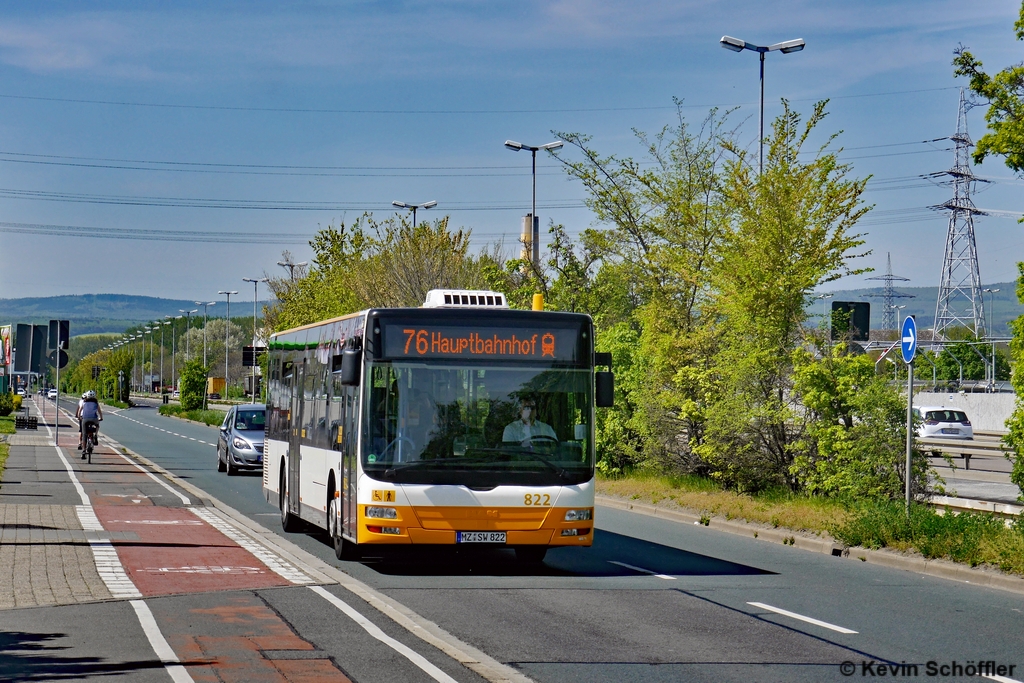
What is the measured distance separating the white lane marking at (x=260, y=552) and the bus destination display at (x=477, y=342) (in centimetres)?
253

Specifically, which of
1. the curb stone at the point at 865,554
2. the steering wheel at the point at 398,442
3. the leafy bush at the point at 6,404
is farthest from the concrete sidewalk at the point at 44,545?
the leafy bush at the point at 6,404

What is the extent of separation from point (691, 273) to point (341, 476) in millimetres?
11837

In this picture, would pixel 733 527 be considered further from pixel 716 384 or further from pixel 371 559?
pixel 371 559

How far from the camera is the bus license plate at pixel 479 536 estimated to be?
1368 cm

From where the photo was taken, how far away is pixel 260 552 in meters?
15.3

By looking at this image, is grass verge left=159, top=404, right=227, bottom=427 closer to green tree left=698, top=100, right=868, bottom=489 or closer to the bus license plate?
green tree left=698, top=100, right=868, bottom=489

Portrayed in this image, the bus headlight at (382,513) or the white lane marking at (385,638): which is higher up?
the bus headlight at (382,513)

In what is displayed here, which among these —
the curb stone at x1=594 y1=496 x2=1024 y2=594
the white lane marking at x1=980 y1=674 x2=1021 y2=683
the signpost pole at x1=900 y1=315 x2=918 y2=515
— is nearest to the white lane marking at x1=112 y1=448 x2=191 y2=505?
the curb stone at x1=594 y1=496 x2=1024 y2=594

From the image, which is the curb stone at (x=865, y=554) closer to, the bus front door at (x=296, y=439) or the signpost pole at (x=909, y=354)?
the signpost pole at (x=909, y=354)

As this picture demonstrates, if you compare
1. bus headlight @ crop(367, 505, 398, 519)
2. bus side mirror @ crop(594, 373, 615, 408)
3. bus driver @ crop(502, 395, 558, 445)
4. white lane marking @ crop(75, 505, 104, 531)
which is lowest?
white lane marking @ crop(75, 505, 104, 531)

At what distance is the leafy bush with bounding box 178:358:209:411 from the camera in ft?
260

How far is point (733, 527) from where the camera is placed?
19578mm

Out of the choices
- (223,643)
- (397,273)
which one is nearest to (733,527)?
(223,643)

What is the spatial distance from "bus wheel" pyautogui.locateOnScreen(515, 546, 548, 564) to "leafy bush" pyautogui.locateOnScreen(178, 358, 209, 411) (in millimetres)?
65658
